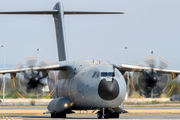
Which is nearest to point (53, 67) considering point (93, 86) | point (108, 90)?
point (93, 86)

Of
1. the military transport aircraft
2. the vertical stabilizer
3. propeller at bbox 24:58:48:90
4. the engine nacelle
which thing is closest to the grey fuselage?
the military transport aircraft

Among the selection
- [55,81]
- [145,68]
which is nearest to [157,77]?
[145,68]

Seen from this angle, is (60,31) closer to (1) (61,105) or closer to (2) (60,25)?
(2) (60,25)

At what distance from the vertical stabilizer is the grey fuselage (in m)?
3.53

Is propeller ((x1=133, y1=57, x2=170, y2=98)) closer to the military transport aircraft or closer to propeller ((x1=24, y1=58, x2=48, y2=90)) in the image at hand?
the military transport aircraft

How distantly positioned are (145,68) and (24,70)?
7.52 meters

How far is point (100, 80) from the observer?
680 inches

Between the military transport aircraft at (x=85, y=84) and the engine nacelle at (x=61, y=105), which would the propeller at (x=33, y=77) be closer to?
the military transport aircraft at (x=85, y=84)

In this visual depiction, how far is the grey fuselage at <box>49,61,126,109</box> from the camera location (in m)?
17.0

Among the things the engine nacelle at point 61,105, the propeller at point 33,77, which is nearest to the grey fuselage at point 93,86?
the engine nacelle at point 61,105

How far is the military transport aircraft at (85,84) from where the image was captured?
17156 millimetres

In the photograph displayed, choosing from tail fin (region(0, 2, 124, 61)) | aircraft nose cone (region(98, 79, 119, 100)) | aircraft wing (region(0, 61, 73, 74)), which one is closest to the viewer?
aircraft nose cone (region(98, 79, 119, 100))

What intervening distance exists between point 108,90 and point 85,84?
169cm

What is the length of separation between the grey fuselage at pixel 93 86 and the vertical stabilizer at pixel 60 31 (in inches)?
139
